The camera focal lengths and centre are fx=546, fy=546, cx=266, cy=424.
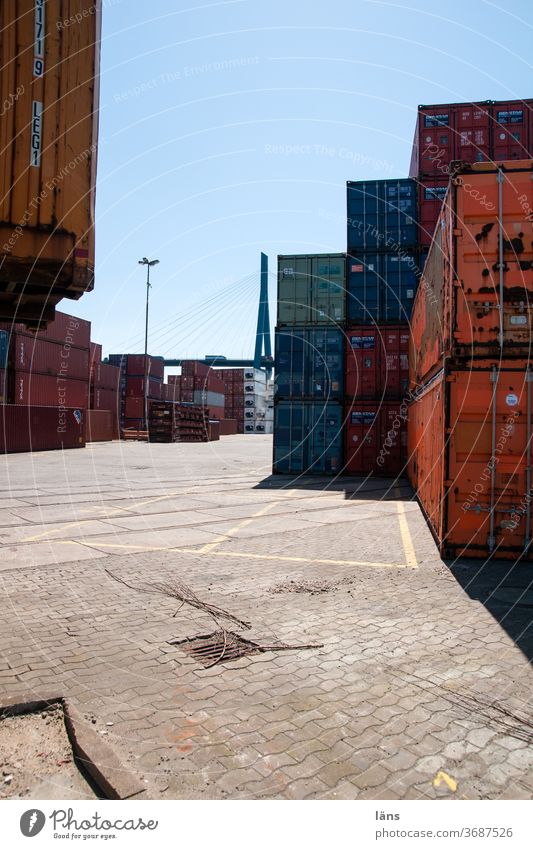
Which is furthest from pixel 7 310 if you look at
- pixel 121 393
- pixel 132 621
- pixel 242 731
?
pixel 121 393

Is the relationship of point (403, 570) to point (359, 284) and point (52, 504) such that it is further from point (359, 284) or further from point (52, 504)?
point (359, 284)

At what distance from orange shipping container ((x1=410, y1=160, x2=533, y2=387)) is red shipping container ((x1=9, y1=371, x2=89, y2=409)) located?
30272 mm

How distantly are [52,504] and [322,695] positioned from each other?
11.4 meters

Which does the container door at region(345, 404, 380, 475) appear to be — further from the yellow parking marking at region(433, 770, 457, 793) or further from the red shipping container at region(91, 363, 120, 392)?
the red shipping container at region(91, 363, 120, 392)

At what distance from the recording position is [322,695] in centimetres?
409

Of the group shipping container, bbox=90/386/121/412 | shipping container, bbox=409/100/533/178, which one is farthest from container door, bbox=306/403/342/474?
shipping container, bbox=90/386/121/412

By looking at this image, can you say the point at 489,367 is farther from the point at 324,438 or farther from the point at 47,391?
the point at 47,391

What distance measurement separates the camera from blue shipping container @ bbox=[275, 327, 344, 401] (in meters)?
22.0

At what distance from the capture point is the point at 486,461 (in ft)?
27.4

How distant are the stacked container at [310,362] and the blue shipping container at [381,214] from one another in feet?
3.91

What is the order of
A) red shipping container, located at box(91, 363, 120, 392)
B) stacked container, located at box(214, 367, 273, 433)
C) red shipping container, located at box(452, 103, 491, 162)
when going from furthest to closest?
stacked container, located at box(214, 367, 273, 433), red shipping container, located at box(91, 363, 120, 392), red shipping container, located at box(452, 103, 491, 162)

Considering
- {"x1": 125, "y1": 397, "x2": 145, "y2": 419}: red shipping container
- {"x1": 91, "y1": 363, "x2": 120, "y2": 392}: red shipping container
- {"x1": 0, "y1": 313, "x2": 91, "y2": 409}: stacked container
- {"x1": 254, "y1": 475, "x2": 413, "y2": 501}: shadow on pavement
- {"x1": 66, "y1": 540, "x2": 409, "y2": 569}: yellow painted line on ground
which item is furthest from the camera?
{"x1": 125, "y1": 397, "x2": 145, "y2": 419}: red shipping container

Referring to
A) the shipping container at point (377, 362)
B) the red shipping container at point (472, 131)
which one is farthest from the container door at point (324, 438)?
the red shipping container at point (472, 131)

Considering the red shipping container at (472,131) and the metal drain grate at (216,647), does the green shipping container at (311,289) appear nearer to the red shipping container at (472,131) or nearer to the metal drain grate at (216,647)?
the red shipping container at (472,131)
